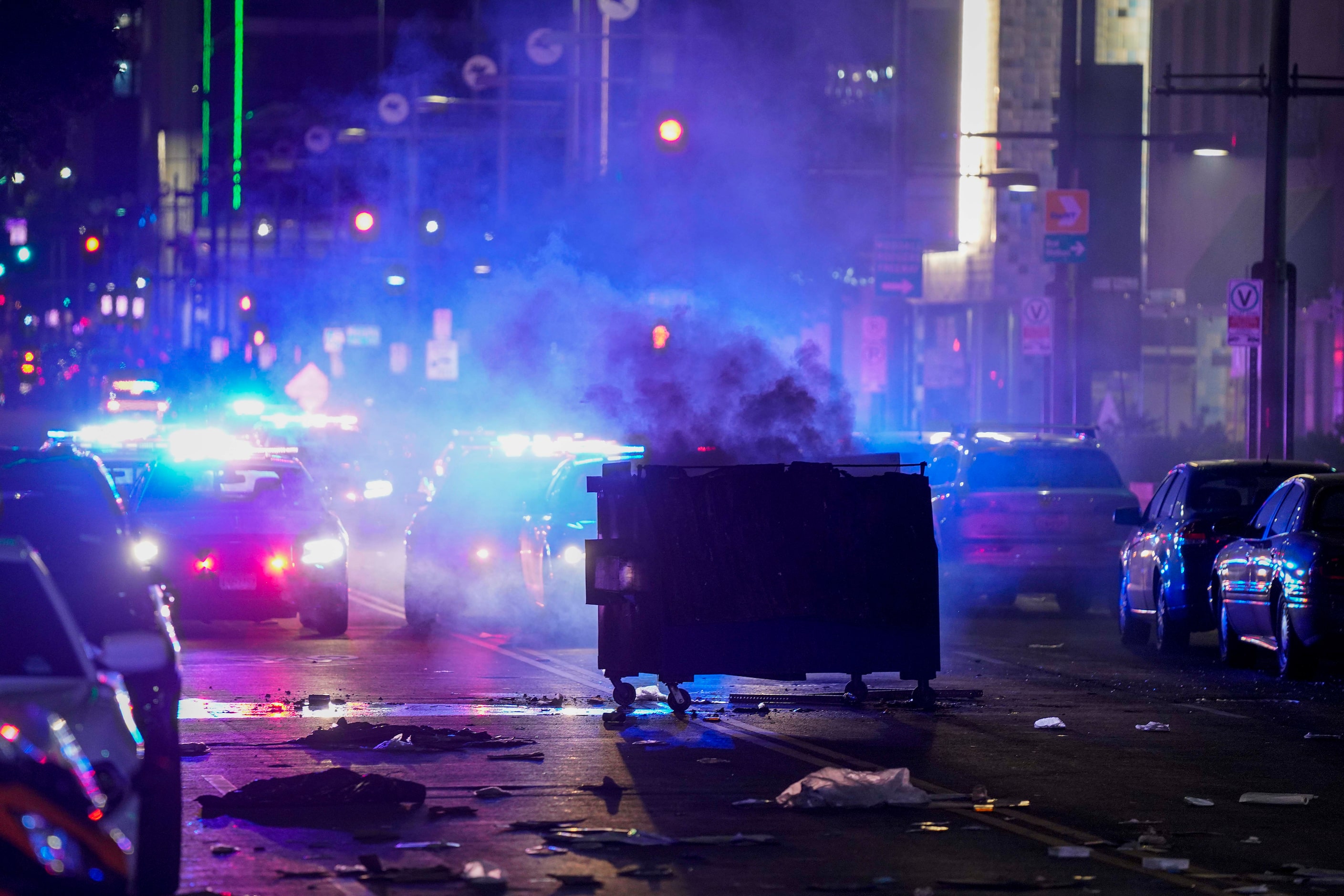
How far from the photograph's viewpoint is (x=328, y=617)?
18453 millimetres

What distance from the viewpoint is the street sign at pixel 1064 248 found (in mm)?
30266

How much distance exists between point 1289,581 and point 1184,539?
2.53 meters

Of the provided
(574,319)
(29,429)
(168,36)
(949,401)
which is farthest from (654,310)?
(168,36)

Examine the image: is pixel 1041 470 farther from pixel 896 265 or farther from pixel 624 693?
pixel 896 265

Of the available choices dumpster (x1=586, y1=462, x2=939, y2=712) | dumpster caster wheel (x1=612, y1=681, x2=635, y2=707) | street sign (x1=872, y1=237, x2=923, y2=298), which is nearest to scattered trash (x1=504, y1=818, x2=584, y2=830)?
dumpster (x1=586, y1=462, x2=939, y2=712)

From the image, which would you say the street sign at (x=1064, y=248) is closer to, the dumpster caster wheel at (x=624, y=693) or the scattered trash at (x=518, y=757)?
the dumpster caster wheel at (x=624, y=693)

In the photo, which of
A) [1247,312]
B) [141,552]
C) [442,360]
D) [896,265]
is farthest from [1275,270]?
[442,360]

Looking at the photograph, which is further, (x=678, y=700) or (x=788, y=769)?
(x=678, y=700)

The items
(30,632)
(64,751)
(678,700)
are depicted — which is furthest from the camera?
(678,700)

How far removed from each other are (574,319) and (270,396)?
912 inches

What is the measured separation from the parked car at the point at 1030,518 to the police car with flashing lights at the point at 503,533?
10.6 ft

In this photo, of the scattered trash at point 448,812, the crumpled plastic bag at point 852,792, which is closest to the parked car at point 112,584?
the scattered trash at point 448,812

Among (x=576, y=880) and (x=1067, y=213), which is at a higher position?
(x=1067, y=213)

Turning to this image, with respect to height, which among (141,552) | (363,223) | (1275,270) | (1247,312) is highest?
(363,223)
